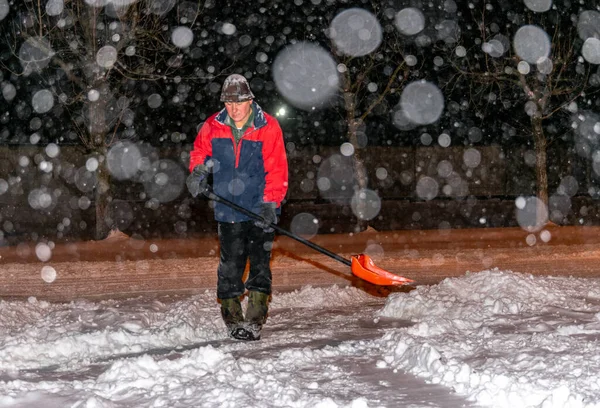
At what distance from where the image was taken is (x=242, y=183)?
6.43 metres

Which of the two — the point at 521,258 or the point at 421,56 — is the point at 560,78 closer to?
the point at 421,56

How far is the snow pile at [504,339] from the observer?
4.12m

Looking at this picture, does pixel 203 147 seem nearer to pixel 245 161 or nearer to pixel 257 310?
pixel 245 161

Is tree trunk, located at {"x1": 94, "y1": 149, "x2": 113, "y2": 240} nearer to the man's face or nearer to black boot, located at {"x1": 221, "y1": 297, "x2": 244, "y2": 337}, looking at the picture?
black boot, located at {"x1": 221, "y1": 297, "x2": 244, "y2": 337}

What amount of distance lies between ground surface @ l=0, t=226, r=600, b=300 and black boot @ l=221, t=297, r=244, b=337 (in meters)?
3.53

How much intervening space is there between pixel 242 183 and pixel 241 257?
0.64 m

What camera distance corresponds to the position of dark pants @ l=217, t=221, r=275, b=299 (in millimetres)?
6508

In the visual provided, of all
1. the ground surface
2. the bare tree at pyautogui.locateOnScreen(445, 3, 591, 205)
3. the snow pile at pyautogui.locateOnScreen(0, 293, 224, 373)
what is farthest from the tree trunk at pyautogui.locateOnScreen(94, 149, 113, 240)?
the snow pile at pyautogui.locateOnScreen(0, 293, 224, 373)

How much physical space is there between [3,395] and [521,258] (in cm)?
1198

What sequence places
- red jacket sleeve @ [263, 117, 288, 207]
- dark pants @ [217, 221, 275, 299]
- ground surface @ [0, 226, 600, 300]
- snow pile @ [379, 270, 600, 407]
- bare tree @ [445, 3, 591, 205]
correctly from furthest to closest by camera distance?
bare tree @ [445, 3, 591, 205], ground surface @ [0, 226, 600, 300], dark pants @ [217, 221, 275, 299], red jacket sleeve @ [263, 117, 288, 207], snow pile @ [379, 270, 600, 407]

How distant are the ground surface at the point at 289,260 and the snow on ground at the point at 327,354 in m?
2.61

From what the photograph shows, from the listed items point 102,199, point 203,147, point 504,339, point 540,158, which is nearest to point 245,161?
point 203,147

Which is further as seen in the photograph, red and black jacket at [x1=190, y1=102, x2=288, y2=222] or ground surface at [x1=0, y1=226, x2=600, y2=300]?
ground surface at [x1=0, y1=226, x2=600, y2=300]

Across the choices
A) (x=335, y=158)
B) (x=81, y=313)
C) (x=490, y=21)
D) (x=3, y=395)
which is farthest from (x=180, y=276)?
(x=490, y=21)
